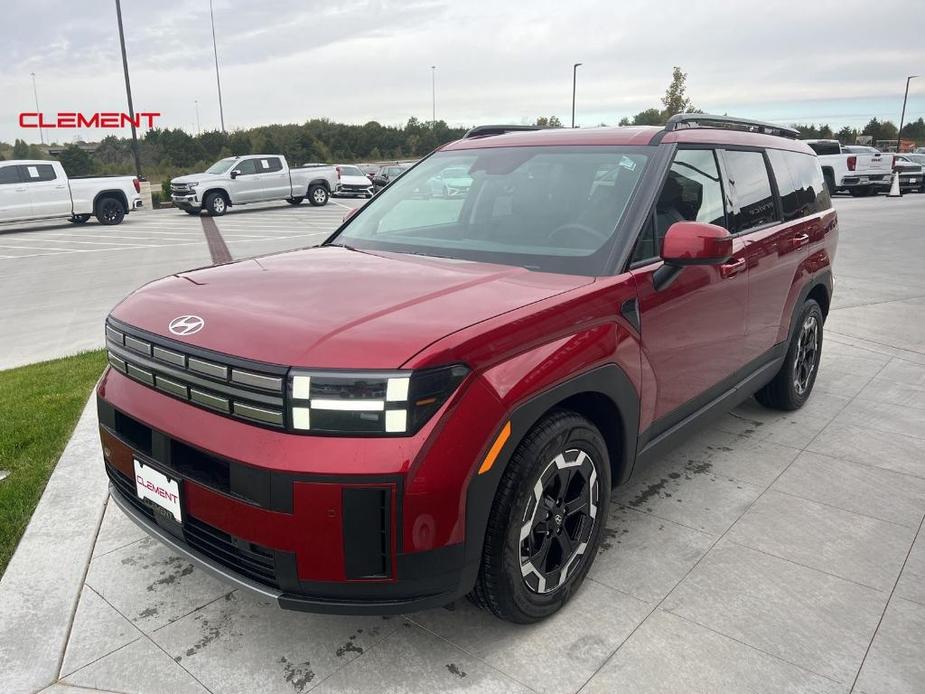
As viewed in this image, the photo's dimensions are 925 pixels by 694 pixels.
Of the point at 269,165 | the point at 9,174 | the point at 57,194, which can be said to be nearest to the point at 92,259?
the point at 9,174

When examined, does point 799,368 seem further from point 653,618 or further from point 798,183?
point 653,618

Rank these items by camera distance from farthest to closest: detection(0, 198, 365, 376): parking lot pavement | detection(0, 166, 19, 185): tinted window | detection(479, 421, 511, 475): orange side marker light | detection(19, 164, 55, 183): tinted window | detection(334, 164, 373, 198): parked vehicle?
1. detection(334, 164, 373, 198): parked vehicle
2. detection(19, 164, 55, 183): tinted window
3. detection(0, 166, 19, 185): tinted window
4. detection(0, 198, 365, 376): parking lot pavement
5. detection(479, 421, 511, 475): orange side marker light

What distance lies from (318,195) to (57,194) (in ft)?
30.5

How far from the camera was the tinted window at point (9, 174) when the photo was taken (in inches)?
723

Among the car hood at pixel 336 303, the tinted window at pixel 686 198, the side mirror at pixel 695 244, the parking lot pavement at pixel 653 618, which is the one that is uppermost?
the tinted window at pixel 686 198

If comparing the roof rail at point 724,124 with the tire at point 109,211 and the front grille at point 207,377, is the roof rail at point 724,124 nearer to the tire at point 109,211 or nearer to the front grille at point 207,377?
the front grille at point 207,377

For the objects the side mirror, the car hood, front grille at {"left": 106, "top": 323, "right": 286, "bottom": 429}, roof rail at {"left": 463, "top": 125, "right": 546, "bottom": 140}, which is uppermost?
roof rail at {"left": 463, "top": 125, "right": 546, "bottom": 140}

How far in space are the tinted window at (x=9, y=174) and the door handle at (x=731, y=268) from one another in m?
20.0

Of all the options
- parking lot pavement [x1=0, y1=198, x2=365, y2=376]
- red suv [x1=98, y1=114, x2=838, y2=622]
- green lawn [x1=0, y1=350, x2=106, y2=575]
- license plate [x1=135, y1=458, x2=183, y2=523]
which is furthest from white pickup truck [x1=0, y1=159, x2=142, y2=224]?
license plate [x1=135, y1=458, x2=183, y2=523]

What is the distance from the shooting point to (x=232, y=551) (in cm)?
230

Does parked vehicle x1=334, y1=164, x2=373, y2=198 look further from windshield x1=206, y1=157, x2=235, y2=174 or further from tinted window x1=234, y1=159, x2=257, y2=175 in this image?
windshield x1=206, y1=157, x2=235, y2=174

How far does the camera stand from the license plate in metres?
2.41

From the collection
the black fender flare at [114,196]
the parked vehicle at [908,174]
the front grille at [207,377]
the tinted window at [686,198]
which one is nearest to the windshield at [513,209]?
the tinted window at [686,198]

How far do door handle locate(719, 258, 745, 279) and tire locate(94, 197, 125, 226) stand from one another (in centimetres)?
2049
